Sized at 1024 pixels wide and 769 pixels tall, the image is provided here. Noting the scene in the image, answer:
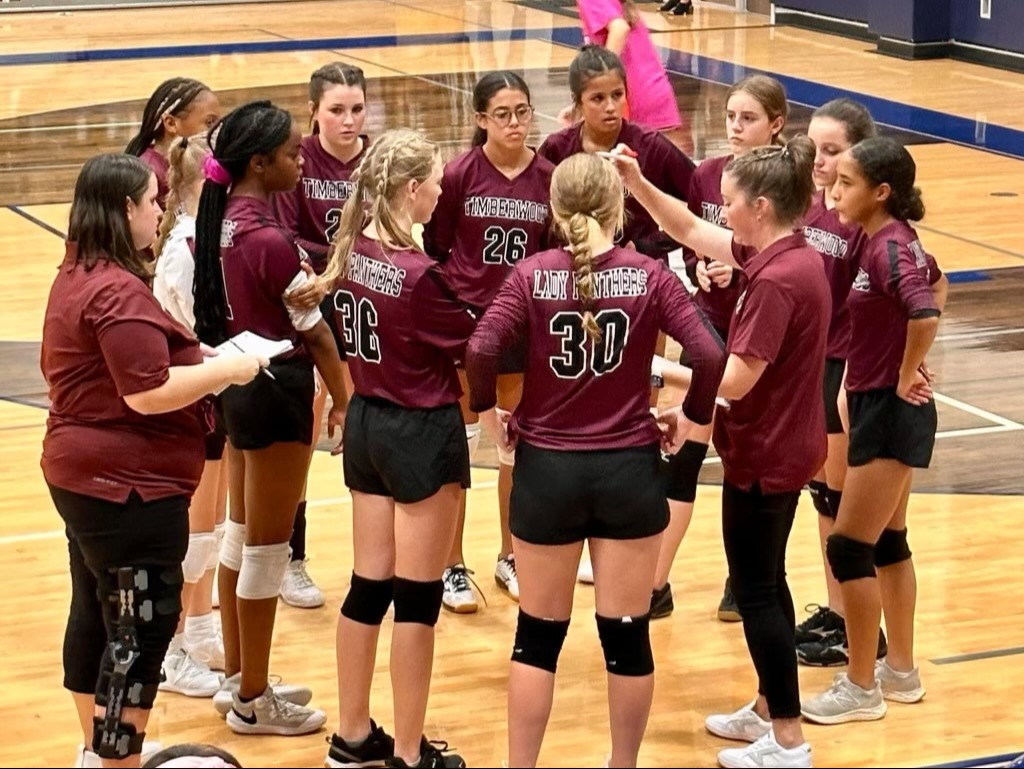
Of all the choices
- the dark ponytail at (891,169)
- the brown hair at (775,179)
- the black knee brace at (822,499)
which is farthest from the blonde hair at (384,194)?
the black knee brace at (822,499)

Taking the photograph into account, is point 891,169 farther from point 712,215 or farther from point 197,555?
point 197,555

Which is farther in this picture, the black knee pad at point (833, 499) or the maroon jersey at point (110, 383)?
the black knee pad at point (833, 499)

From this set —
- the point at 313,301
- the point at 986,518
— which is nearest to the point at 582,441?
the point at 313,301

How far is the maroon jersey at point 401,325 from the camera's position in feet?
13.8

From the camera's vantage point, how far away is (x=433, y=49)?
61.1 ft

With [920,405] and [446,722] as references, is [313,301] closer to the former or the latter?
[446,722]

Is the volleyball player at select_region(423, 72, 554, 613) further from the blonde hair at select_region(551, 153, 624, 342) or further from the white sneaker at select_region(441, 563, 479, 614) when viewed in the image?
the blonde hair at select_region(551, 153, 624, 342)

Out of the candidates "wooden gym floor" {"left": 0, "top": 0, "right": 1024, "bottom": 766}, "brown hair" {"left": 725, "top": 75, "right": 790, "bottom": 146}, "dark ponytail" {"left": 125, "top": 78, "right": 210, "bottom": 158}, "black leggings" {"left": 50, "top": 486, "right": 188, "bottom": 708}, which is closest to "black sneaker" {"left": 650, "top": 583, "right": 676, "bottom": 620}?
"wooden gym floor" {"left": 0, "top": 0, "right": 1024, "bottom": 766}

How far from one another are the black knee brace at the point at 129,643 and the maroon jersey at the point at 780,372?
4.82ft

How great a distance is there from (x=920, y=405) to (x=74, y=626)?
233 cm

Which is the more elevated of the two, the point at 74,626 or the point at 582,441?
the point at 582,441

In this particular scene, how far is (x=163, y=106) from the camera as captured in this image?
5.27m

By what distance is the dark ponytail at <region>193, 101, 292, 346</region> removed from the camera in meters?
4.48

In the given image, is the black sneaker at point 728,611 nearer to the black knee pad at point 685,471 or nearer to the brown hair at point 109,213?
the black knee pad at point 685,471
